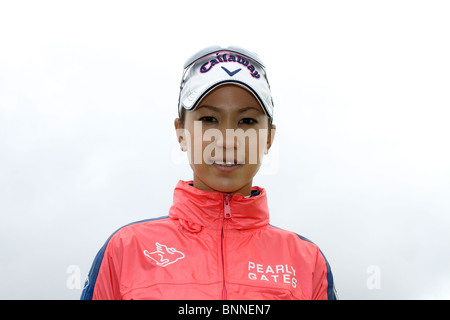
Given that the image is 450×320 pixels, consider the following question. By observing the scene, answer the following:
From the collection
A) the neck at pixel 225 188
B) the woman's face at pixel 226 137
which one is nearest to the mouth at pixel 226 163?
the woman's face at pixel 226 137

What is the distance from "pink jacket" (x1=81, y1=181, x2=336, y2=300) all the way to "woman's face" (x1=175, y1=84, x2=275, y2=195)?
0.16 metres

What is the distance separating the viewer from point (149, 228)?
10.4 ft

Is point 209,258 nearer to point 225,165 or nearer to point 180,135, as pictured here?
point 225,165

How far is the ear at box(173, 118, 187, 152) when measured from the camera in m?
3.43

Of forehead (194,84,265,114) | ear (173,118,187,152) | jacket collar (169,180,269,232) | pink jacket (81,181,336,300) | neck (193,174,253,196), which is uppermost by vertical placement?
forehead (194,84,265,114)

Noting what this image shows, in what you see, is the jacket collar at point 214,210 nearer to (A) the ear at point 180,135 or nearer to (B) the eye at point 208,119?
(A) the ear at point 180,135

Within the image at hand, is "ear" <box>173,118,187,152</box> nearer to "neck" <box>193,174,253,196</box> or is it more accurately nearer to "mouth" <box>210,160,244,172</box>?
"neck" <box>193,174,253,196</box>

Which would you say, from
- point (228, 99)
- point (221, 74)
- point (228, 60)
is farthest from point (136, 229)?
point (228, 60)

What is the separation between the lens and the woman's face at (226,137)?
3.04 m

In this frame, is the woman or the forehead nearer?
the woman

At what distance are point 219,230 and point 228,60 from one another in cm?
137

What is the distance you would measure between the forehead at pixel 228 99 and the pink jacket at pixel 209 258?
2.19ft

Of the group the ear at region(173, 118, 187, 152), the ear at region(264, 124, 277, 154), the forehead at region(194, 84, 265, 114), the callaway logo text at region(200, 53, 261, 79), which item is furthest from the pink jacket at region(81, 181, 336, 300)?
the callaway logo text at region(200, 53, 261, 79)
